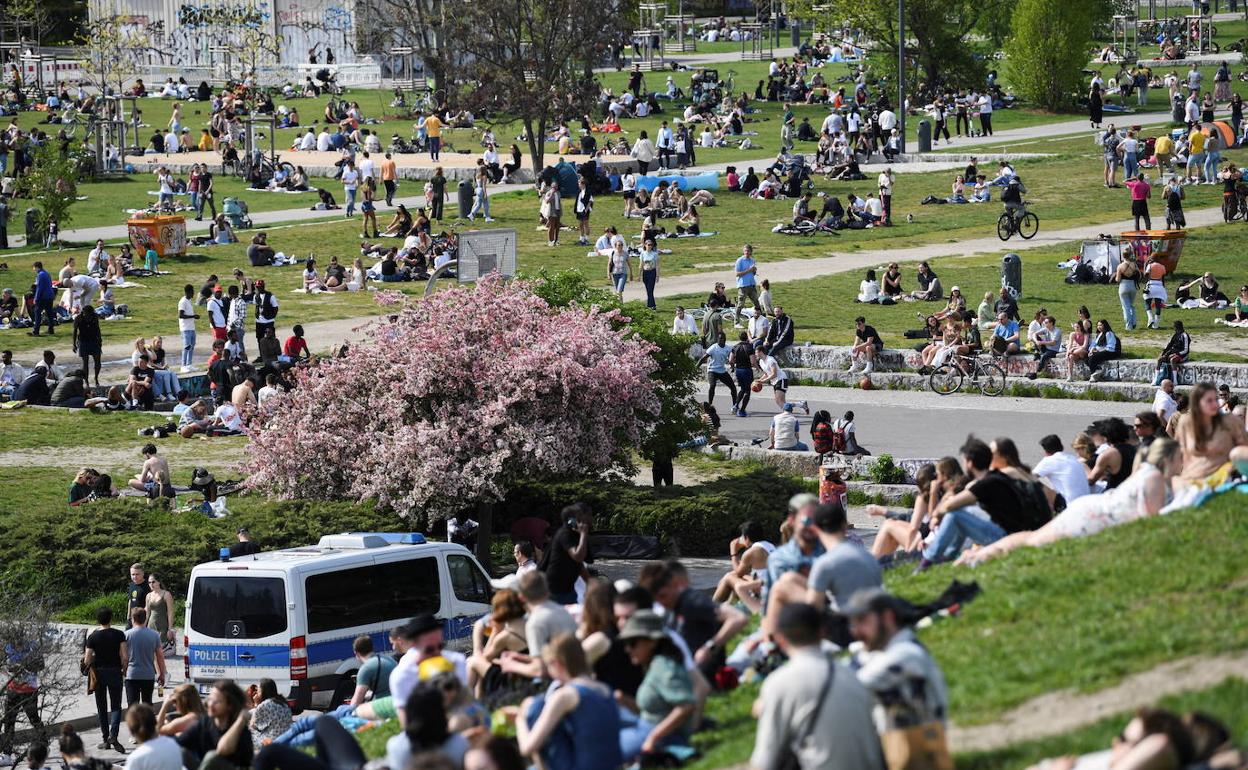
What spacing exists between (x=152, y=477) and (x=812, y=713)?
695 inches

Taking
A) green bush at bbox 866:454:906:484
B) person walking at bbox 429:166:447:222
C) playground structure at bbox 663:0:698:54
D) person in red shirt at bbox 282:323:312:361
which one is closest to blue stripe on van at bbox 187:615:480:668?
green bush at bbox 866:454:906:484

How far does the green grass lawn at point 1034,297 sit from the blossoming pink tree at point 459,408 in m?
10.4

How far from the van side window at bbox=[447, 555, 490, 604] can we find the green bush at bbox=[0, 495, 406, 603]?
3.52 metres

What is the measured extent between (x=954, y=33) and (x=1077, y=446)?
58.0 meters

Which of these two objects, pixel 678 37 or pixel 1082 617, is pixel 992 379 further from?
pixel 678 37

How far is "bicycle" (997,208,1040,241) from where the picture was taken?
42031 mm

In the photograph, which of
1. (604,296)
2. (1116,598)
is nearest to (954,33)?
(604,296)

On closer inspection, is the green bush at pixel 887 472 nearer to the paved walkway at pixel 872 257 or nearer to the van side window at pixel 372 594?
the van side window at pixel 372 594

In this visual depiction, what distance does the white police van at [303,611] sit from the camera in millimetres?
16625

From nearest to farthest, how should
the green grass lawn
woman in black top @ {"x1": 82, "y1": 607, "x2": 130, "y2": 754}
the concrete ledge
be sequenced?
1. woman in black top @ {"x1": 82, "y1": 607, "x2": 130, "y2": 754}
2. the concrete ledge
3. the green grass lawn

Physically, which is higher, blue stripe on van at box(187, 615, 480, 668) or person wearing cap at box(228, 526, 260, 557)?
person wearing cap at box(228, 526, 260, 557)

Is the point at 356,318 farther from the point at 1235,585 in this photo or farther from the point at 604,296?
the point at 1235,585

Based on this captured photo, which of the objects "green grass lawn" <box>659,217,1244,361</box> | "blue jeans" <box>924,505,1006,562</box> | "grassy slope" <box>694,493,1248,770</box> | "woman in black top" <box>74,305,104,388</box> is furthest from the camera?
"woman in black top" <box>74,305,104,388</box>

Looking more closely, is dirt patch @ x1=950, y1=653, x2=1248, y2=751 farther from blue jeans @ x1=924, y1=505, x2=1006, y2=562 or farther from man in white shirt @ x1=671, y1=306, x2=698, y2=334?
man in white shirt @ x1=671, y1=306, x2=698, y2=334
